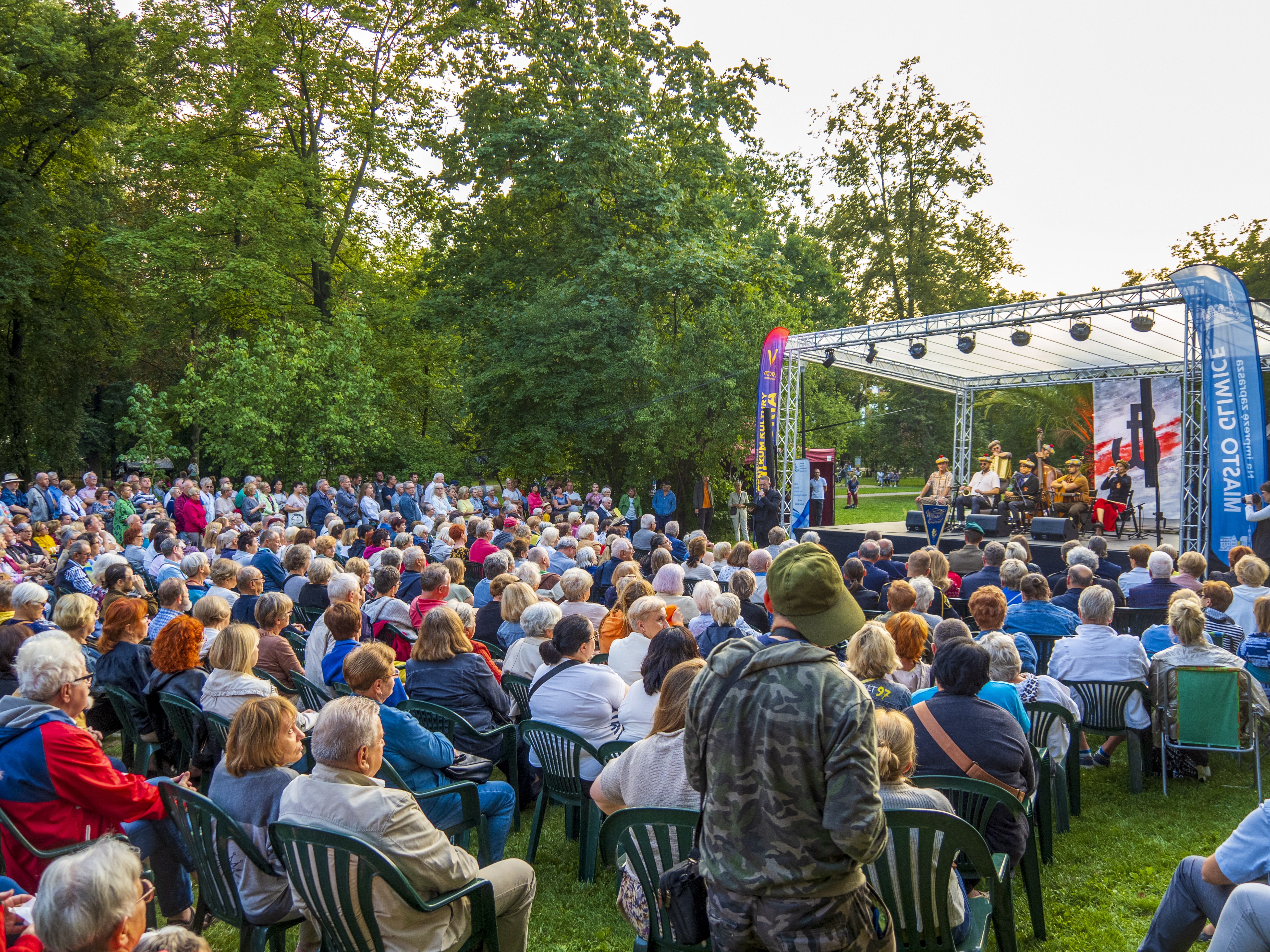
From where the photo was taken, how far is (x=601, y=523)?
15828mm

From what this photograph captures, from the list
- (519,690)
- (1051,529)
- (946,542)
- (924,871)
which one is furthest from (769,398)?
(924,871)

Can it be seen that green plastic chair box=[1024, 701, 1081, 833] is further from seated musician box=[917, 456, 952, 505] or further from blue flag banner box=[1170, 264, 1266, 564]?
seated musician box=[917, 456, 952, 505]

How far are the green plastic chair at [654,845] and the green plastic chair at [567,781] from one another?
1.17m

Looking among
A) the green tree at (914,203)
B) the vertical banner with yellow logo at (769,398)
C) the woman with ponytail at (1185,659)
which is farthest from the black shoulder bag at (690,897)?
the green tree at (914,203)

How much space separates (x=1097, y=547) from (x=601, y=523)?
9.58 meters

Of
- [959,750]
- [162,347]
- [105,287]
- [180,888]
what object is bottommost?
[180,888]

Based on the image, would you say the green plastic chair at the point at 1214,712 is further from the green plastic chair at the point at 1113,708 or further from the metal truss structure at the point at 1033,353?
the metal truss structure at the point at 1033,353

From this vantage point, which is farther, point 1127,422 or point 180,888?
point 1127,422

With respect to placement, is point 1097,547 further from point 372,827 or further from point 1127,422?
point 1127,422

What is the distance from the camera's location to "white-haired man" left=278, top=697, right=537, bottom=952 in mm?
2312

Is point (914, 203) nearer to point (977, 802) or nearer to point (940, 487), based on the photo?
point (940, 487)

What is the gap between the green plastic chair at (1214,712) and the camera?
4.38 meters

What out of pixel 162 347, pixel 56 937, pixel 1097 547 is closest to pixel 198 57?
pixel 162 347

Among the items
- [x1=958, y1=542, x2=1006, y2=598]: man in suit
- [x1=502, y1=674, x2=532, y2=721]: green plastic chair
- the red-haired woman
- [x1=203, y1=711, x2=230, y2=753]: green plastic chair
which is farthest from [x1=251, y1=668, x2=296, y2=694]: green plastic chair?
[x1=958, y1=542, x2=1006, y2=598]: man in suit
